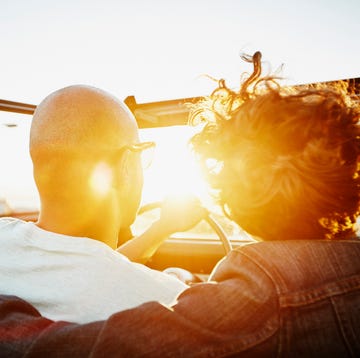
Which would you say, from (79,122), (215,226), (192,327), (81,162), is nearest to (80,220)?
(81,162)

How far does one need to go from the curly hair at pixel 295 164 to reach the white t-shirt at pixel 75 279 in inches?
12.5

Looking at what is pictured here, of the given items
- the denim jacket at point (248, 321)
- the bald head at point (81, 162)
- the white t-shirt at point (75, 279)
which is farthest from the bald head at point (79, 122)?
the denim jacket at point (248, 321)

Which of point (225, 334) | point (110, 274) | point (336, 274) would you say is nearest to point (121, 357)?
point (225, 334)

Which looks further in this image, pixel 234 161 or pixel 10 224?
pixel 10 224

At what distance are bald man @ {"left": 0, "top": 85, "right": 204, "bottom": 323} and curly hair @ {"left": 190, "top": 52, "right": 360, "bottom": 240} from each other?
0.31 meters

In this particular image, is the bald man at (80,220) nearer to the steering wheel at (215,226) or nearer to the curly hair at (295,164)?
the curly hair at (295,164)

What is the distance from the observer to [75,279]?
3.08ft

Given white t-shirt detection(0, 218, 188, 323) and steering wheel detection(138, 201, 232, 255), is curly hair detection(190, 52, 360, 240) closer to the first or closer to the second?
white t-shirt detection(0, 218, 188, 323)

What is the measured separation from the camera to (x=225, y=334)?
0.66m

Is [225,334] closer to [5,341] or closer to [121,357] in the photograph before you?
[121,357]

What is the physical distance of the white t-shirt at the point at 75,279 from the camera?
91 cm

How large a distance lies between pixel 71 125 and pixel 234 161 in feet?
1.81

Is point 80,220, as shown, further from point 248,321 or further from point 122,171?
point 248,321

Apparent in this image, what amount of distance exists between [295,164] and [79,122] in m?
0.70
